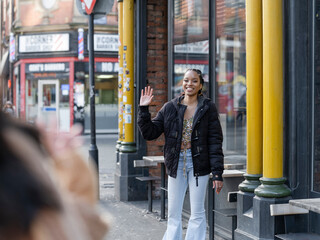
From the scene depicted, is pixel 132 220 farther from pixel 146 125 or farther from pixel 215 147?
pixel 215 147

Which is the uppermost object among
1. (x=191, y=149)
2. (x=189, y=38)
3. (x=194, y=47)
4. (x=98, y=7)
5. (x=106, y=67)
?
(x=106, y=67)

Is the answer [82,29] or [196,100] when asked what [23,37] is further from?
[196,100]

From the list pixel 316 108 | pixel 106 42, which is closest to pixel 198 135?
pixel 316 108

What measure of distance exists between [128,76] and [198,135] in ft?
11.7

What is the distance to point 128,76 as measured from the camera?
27.3 ft

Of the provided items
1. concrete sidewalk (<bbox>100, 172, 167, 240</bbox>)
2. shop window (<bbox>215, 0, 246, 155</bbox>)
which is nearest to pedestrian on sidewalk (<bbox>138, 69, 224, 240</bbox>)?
concrete sidewalk (<bbox>100, 172, 167, 240</bbox>)

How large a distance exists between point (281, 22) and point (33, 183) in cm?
456

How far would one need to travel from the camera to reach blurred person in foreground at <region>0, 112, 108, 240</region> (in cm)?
61

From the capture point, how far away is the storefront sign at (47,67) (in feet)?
79.7

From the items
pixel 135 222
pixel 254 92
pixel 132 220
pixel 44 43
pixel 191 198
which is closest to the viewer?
pixel 191 198

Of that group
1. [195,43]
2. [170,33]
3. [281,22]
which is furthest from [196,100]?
[170,33]

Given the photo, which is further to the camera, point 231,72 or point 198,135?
point 231,72

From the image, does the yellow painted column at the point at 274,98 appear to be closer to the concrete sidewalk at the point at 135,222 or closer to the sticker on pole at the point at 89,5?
the concrete sidewalk at the point at 135,222

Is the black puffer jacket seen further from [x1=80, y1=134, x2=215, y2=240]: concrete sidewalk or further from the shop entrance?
the shop entrance
